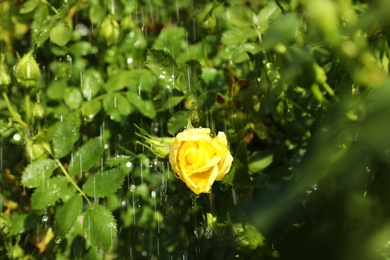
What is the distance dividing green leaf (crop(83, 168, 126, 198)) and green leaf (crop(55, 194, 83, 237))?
2 cm

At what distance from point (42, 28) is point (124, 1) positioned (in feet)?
0.75

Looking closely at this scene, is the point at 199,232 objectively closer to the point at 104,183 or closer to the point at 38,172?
the point at 104,183

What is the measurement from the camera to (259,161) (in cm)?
121

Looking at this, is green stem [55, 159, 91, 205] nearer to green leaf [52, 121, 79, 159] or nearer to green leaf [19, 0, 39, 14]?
green leaf [52, 121, 79, 159]

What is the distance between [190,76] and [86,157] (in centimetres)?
23

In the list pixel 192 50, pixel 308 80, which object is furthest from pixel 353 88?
pixel 192 50

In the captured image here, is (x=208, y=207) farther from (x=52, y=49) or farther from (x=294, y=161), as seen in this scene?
(x=52, y=49)

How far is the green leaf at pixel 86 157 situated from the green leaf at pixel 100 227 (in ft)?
0.34

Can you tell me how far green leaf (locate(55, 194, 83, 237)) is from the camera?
1140 millimetres

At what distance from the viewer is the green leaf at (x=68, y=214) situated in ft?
3.74

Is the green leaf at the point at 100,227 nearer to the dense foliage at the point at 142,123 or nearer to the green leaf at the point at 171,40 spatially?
the dense foliage at the point at 142,123

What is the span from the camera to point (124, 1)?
4.78 feet

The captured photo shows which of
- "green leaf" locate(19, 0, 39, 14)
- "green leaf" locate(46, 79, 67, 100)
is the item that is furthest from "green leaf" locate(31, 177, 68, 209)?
"green leaf" locate(19, 0, 39, 14)

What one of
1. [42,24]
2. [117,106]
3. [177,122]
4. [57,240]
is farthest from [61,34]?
[57,240]
